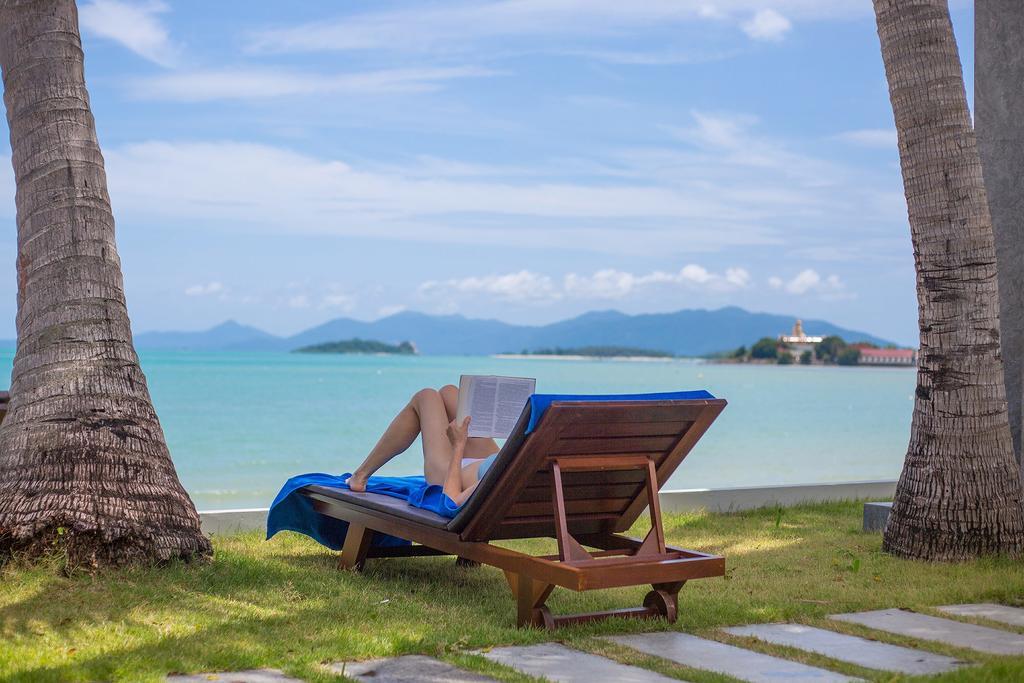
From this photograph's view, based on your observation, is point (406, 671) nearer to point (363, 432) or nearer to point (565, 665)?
point (565, 665)

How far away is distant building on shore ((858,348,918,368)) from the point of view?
8150 cm

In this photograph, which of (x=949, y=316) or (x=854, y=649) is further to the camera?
(x=949, y=316)

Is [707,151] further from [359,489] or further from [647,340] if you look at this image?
[359,489]

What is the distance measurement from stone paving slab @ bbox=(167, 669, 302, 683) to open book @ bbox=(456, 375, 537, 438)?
1.82 metres

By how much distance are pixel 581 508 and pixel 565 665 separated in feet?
4.18

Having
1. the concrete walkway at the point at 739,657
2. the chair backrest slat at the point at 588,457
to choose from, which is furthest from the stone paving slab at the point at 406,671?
the chair backrest slat at the point at 588,457

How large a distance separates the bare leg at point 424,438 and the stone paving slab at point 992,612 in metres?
2.51

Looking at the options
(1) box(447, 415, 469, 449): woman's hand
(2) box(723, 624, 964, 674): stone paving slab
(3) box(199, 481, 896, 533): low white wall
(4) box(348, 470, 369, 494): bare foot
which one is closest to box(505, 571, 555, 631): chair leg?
(2) box(723, 624, 964, 674): stone paving slab

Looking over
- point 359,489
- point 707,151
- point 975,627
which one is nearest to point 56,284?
point 359,489

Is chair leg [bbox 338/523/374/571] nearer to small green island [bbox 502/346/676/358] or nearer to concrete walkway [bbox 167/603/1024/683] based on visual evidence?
concrete walkway [bbox 167/603/1024/683]

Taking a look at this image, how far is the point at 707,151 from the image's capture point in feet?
262

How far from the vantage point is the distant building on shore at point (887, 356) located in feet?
267

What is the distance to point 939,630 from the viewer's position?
4.84 m

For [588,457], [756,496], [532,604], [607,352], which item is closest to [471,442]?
[588,457]
